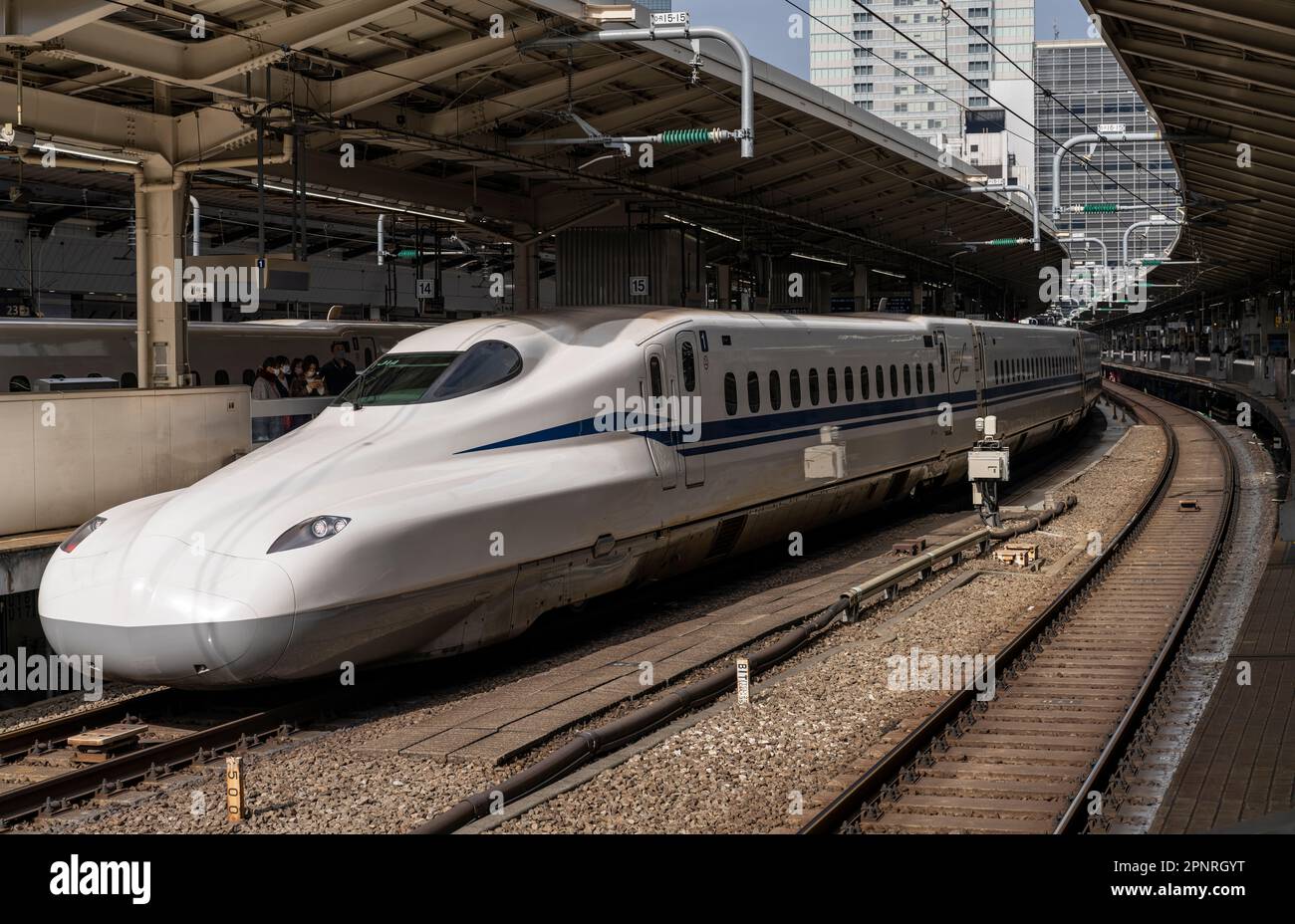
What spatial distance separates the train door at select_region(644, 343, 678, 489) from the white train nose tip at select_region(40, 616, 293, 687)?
475 centimetres

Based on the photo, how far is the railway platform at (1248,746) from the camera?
25.8 feet

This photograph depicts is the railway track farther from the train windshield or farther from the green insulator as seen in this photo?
the green insulator

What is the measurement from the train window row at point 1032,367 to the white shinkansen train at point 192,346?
11.5 meters

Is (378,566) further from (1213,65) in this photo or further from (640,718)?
(1213,65)

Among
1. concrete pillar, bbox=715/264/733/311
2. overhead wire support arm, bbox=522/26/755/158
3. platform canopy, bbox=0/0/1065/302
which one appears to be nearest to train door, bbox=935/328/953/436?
platform canopy, bbox=0/0/1065/302

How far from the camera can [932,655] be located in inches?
478

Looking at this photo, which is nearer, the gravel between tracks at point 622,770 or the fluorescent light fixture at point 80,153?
the gravel between tracks at point 622,770

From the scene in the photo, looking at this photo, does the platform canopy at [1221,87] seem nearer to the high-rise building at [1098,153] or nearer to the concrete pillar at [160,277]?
the concrete pillar at [160,277]

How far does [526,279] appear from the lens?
25.4m

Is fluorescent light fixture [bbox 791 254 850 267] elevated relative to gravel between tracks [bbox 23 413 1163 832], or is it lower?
elevated

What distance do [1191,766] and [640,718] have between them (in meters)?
3.62

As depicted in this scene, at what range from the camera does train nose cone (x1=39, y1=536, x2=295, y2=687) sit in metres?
9.02

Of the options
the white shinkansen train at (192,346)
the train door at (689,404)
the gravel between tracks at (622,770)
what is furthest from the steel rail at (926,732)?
the white shinkansen train at (192,346)
